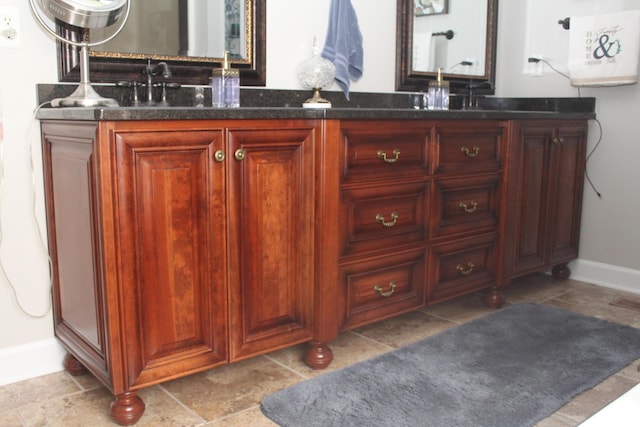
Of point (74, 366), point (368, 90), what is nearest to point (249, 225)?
point (74, 366)

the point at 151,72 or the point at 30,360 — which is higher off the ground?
the point at 151,72

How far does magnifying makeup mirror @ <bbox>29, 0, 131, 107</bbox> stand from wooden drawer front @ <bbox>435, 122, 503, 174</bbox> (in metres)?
1.19

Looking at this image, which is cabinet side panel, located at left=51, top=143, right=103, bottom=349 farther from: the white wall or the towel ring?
the towel ring

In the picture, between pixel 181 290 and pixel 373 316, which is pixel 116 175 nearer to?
pixel 181 290

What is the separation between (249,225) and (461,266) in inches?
41.6

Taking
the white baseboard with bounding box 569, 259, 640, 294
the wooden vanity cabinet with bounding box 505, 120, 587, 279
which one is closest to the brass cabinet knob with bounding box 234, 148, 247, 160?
the wooden vanity cabinet with bounding box 505, 120, 587, 279

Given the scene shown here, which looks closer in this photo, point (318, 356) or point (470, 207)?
point (318, 356)

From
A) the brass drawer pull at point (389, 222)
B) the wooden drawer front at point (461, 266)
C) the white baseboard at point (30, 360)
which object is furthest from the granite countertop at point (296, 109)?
the white baseboard at point (30, 360)

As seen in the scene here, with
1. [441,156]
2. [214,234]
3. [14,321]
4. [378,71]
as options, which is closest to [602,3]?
[378,71]

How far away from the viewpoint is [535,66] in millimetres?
3309

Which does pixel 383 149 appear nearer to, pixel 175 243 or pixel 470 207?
pixel 470 207

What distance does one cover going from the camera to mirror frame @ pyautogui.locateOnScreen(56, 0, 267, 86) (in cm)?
195

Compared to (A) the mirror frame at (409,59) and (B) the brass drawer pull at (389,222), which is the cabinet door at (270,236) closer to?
(B) the brass drawer pull at (389,222)

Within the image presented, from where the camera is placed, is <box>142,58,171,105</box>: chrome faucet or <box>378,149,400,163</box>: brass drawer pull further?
<box>378,149,400,163</box>: brass drawer pull
